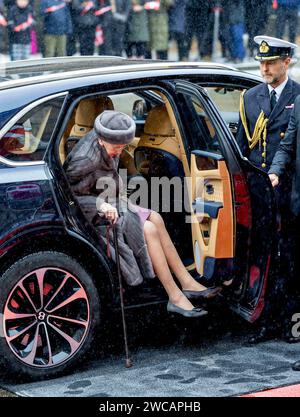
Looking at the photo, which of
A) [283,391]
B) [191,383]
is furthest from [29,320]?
[283,391]

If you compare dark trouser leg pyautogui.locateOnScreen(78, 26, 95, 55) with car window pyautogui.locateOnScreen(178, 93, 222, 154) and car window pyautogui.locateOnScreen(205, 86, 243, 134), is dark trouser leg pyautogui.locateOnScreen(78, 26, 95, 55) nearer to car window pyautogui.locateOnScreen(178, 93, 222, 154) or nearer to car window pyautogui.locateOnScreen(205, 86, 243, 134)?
car window pyautogui.locateOnScreen(205, 86, 243, 134)

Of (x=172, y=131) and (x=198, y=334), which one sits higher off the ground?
(x=172, y=131)

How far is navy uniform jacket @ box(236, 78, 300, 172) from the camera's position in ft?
26.0

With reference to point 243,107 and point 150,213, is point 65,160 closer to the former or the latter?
point 150,213

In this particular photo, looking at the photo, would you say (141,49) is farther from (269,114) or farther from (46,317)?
(46,317)

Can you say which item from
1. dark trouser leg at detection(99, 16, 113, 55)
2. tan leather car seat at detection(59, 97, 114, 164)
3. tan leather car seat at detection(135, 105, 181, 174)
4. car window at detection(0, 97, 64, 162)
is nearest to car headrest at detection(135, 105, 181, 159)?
tan leather car seat at detection(135, 105, 181, 174)

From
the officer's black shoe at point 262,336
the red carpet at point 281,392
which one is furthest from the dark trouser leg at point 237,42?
the red carpet at point 281,392

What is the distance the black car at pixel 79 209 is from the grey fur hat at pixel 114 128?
0.15 metres

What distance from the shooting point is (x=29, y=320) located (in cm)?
695

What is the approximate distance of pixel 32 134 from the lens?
6.98m

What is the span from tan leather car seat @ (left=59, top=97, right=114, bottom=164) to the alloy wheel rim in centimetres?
124

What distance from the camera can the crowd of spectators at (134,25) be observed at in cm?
1775

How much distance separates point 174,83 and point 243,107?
624 mm

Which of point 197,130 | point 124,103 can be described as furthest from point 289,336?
point 124,103
